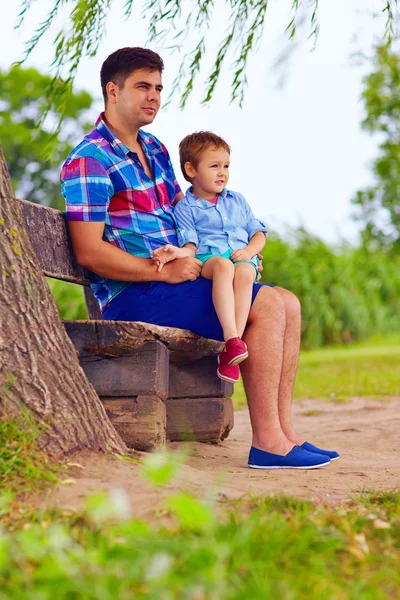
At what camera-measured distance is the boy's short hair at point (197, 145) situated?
3617 millimetres

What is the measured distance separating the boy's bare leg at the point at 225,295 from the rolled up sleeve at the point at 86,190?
558mm

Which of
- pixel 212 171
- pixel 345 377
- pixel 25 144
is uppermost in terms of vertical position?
pixel 25 144

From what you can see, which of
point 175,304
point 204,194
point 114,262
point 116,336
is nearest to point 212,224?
point 204,194

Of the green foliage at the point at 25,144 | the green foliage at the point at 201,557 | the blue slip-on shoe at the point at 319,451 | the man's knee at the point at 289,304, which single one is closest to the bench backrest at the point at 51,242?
the man's knee at the point at 289,304

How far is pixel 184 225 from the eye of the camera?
3502 mm

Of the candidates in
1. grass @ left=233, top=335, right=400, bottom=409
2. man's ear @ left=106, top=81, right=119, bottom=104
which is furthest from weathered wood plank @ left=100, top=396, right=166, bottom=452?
grass @ left=233, top=335, right=400, bottom=409

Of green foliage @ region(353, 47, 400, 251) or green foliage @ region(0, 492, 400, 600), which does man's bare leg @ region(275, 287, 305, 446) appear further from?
green foliage @ region(353, 47, 400, 251)

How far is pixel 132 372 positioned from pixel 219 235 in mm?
869

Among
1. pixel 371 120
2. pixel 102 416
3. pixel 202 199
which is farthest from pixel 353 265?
pixel 102 416

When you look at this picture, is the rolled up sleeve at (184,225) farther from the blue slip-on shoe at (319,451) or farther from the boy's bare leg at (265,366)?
Answer: the blue slip-on shoe at (319,451)

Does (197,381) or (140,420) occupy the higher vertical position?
(197,381)

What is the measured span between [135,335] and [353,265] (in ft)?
43.7

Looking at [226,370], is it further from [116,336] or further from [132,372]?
[116,336]

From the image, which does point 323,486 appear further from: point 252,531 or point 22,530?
point 22,530
